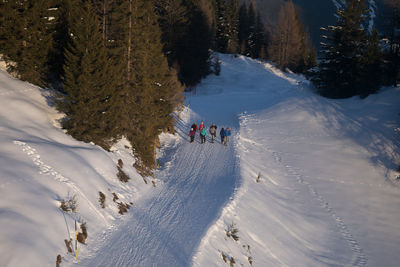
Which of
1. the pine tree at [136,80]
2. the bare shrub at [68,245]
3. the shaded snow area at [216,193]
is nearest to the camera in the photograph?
the bare shrub at [68,245]

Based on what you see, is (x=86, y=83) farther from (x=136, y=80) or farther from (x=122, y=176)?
(x=136, y=80)

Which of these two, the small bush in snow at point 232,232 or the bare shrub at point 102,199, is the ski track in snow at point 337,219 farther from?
the bare shrub at point 102,199

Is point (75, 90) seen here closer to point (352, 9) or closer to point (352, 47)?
point (352, 47)

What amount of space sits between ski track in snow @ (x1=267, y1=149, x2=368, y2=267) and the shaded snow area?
0.24 ft

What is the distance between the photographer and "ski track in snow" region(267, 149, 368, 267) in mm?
12327

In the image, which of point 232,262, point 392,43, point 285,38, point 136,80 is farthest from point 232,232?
point 285,38

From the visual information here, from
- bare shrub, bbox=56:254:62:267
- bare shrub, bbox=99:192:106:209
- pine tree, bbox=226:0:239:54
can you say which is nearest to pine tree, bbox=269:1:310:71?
pine tree, bbox=226:0:239:54

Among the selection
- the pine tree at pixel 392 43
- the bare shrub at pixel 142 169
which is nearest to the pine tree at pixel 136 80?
the bare shrub at pixel 142 169

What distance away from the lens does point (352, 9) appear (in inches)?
1110

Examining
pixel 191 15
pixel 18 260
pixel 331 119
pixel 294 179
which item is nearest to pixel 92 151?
pixel 18 260

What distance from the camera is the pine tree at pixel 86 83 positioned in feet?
41.2

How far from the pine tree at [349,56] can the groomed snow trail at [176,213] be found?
51.2ft

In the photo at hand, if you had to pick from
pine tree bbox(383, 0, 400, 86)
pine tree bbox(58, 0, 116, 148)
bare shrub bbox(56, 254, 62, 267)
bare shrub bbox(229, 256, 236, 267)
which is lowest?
bare shrub bbox(229, 256, 236, 267)

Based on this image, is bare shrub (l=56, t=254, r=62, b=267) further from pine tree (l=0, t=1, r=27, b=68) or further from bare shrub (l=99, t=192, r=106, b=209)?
pine tree (l=0, t=1, r=27, b=68)
